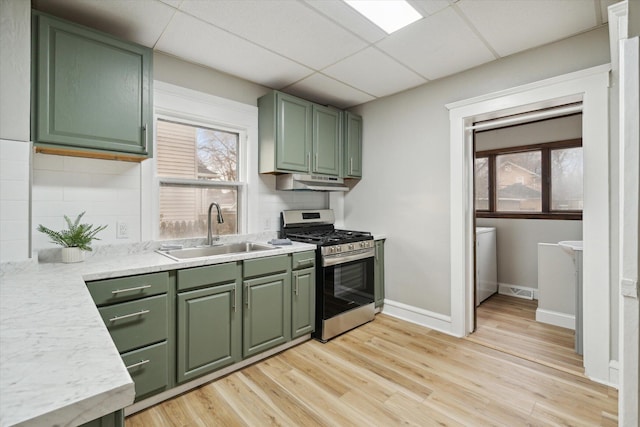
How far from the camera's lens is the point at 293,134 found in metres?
3.11

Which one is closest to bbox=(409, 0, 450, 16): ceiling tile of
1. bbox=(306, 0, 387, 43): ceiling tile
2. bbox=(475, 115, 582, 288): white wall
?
bbox=(306, 0, 387, 43): ceiling tile

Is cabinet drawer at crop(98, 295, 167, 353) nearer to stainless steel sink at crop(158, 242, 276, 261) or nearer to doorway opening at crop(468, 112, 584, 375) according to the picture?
stainless steel sink at crop(158, 242, 276, 261)

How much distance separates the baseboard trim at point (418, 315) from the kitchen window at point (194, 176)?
189cm

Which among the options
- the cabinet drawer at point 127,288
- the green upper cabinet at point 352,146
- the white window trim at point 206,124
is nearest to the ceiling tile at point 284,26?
the white window trim at point 206,124

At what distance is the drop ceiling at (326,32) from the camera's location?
1956 mm

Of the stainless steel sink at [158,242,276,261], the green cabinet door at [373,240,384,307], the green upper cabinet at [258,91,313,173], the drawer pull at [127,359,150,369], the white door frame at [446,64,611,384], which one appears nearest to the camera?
the drawer pull at [127,359,150,369]

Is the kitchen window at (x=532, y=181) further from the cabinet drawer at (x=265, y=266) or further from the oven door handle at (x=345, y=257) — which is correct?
the cabinet drawer at (x=265, y=266)

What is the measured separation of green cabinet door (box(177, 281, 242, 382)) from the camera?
6.68ft

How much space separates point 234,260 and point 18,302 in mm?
1223

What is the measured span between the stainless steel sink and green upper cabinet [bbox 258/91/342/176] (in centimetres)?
75

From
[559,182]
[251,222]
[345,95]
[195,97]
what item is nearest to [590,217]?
[559,182]

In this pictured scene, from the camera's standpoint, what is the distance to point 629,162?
0.90m

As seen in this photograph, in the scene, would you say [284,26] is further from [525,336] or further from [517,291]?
[517,291]

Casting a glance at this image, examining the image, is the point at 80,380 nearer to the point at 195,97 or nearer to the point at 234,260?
the point at 234,260
